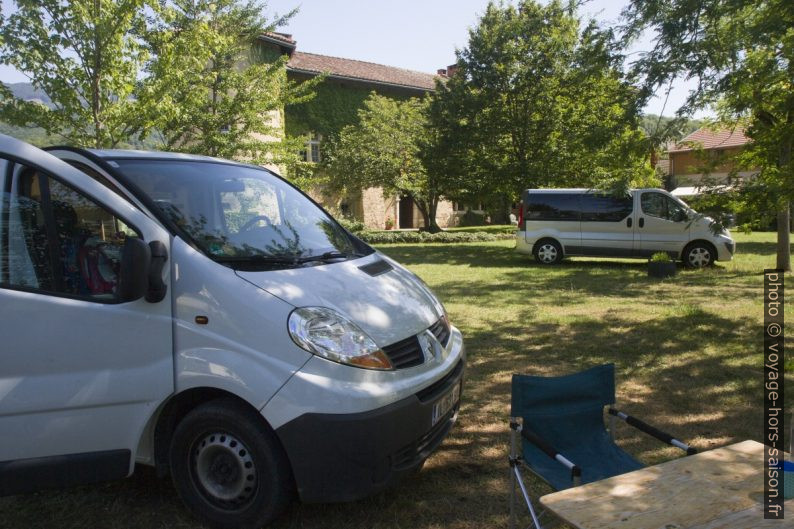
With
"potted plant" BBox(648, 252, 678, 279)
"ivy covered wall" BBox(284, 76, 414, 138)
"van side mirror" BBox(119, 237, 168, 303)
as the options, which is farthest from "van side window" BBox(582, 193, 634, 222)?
"ivy covered wall" BBox(284, 76, 414, 138)

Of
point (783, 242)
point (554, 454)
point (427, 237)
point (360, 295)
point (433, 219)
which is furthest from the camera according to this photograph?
point (433, 219)

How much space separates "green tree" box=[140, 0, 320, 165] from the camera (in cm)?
861

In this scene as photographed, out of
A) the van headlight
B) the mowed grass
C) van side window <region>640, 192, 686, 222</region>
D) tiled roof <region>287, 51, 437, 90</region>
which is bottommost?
the mowed grass

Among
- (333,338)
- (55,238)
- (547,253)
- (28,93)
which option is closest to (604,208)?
(547,253)

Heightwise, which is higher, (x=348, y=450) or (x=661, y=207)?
(x=661, y=207)

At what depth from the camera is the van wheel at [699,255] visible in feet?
42.3

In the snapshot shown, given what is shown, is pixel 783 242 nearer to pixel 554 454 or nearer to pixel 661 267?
pixel 661 267

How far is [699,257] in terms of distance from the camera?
13.0 m

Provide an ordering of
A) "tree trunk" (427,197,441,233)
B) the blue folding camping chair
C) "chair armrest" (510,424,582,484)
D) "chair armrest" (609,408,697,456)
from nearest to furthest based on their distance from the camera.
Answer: "chair armrest" (510,424,582,484) < "chair armrest" (609,408,697,456) < the blue folding camping chair < "tree trunk" (427,197,441,233)

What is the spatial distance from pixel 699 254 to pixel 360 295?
1251 centimetres

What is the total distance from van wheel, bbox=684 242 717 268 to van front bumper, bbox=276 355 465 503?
12.5 metres

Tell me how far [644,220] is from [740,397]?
30.9 ft

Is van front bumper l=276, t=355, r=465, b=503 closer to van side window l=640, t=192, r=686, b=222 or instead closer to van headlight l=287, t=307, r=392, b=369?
van headlight l=287, t=307, r=392, b=369

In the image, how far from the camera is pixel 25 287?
2785mm
